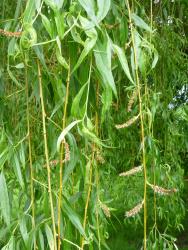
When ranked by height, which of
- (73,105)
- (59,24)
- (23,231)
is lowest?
(23,231)

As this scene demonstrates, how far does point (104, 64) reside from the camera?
67 cm

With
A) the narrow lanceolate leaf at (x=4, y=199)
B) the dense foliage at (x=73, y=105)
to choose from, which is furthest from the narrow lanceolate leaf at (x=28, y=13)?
the narrow lanceolate leaf at (x=4, y=199)

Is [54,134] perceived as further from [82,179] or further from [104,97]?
[104,97]

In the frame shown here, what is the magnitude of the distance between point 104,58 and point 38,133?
39.0 inches

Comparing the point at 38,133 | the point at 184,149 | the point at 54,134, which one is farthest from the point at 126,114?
the point at 54,134

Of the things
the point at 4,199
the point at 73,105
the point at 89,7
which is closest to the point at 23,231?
the point at 4,199

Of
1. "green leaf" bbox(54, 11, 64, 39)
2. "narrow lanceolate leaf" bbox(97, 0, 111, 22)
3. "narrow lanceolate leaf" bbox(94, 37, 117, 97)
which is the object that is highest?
"narrow lanceolate leaf" bbox(97, 0, 111, 22)

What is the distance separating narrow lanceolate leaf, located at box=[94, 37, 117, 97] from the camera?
2.20 ft

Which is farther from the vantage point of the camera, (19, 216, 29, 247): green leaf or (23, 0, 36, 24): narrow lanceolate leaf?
(19, 216, 29, 247): green leaf

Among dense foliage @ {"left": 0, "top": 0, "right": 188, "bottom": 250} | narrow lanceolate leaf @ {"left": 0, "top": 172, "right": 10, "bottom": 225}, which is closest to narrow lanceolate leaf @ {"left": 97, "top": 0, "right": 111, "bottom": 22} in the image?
dense foliage @ {"left": 0, "top": 0, "right": 188, "bottom": 250}

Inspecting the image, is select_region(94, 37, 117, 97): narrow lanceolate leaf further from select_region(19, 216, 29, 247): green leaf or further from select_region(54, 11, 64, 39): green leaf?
select_region(19, 216, 29, 247): green leaf

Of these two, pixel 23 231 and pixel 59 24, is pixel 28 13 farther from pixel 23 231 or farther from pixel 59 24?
pixel 23 231

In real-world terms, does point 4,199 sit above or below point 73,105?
below

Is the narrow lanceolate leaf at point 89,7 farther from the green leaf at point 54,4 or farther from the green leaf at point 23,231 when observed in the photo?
the green leaf at point 23,231
